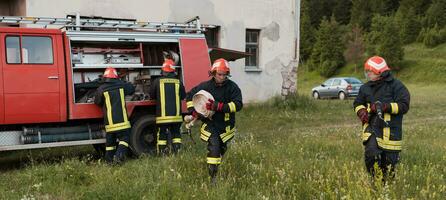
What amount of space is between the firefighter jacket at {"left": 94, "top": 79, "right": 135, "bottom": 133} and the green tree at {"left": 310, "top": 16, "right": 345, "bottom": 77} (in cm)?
4978

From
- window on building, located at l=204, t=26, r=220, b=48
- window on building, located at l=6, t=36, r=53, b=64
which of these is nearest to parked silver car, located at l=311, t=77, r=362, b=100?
window on building, located at l=204, t=26, r=220, b=48

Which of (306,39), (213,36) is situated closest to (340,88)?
(213,36)

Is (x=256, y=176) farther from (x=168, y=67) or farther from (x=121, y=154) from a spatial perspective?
(x=168, y=67)

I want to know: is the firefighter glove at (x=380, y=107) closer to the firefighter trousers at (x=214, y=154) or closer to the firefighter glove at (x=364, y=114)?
the firefighter glove at (x=364, y=114)

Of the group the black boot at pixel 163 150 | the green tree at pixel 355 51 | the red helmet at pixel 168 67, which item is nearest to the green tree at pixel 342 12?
the green tree at pixel 355 51

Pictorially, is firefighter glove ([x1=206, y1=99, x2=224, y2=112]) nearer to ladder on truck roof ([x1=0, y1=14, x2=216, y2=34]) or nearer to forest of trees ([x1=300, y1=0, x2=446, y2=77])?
ladder on truck roof ([x1=0, y1=14, x2=216, y2=34])

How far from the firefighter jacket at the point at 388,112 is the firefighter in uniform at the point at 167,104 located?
149 inches

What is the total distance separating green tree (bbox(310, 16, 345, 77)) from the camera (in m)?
56.8

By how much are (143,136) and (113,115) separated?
99 cm

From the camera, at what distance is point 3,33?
7.81 m

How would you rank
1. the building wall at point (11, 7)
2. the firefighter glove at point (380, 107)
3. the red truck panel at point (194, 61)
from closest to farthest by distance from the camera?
the firefighter glove at point (380, 107)
the red truck panel at point (194, 61)
the building wall at point (11, 7)

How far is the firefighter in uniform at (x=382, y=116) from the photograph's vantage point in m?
5.67

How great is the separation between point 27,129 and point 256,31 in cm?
1143

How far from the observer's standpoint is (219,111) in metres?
6.32
